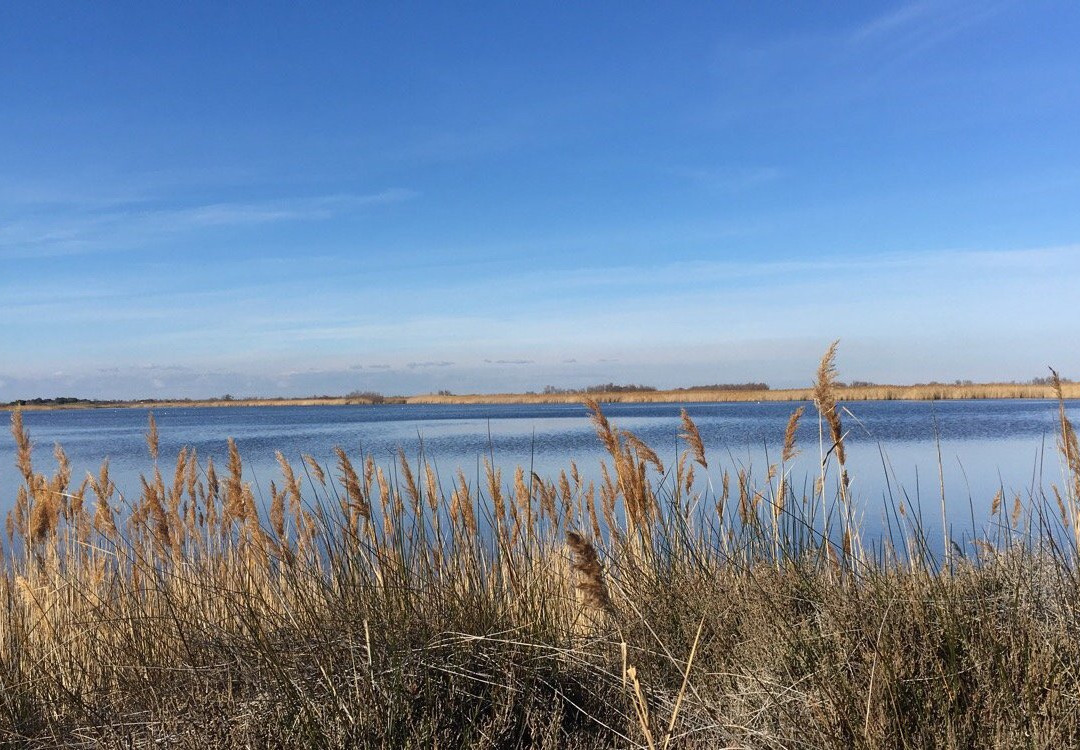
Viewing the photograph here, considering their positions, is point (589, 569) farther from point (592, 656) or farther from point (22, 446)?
point (22, 446)

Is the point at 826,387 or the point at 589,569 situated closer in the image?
the point at 589,569

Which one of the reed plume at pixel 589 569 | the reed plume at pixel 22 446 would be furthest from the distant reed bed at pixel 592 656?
the reed plume at pixel 22 446

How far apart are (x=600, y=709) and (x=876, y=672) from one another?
42.6 inches

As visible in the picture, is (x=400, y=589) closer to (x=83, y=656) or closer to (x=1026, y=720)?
(x=83, y=656)

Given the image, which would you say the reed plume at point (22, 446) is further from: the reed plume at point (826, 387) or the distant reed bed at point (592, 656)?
the reed plume at point (826, 387)

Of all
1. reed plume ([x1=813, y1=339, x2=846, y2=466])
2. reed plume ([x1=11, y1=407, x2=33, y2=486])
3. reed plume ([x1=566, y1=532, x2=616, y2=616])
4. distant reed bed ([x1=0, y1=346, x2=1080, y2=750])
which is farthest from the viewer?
reed plume ([x1=11, y1=407, x2=33, y2=486])

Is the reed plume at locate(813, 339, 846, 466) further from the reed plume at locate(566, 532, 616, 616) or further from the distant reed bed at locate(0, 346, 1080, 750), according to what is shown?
the reed plume at locate(566, 532, 616, 616)

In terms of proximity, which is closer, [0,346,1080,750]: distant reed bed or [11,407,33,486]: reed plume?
[0,346,1080,750]: distant reed bed

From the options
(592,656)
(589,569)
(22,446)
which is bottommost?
(592,656)

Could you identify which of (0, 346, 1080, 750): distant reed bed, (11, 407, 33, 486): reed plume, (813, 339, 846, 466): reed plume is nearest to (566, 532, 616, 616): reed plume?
(0, 346, 1080, 750): distant reed bed

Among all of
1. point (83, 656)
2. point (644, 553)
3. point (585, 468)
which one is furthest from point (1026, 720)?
point (585, 468)

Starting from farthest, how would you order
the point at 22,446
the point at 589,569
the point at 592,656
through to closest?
the point at 22,446, the point at 592,656, the point at 589,569

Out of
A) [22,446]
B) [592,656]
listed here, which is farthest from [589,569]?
[22,446]

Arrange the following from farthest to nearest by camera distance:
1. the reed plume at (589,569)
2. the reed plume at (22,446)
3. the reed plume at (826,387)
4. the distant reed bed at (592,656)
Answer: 1. the reed plume at (22,446)
2. the reed plume at (826,387)
3. the distant reed bed at (592,656)
4. the reed plume at (589,569)
